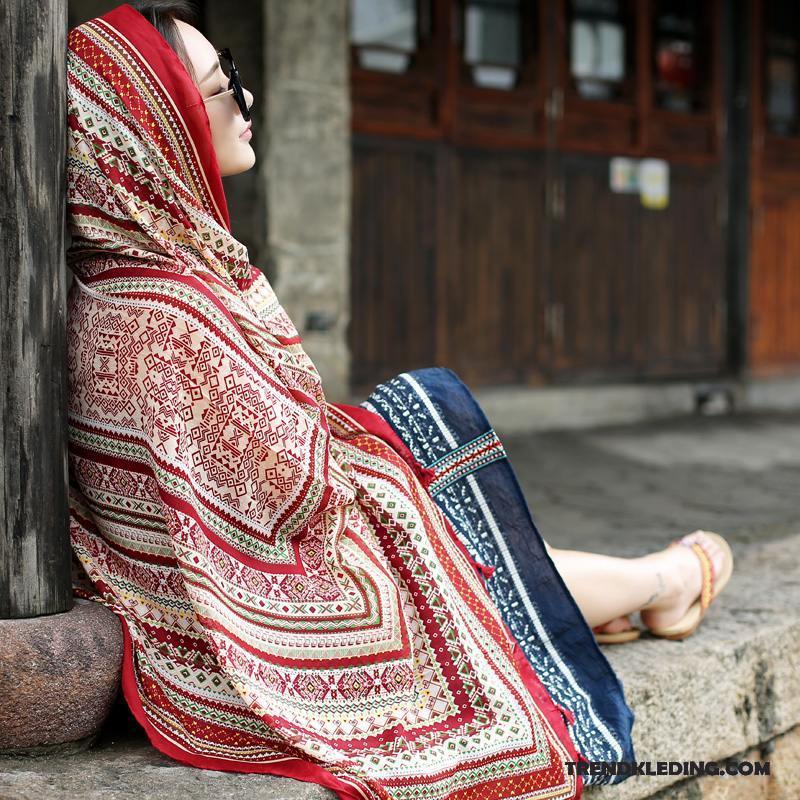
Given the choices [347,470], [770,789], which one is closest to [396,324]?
[770,789]

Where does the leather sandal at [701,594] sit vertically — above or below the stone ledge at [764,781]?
above

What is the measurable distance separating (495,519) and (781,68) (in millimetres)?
6781

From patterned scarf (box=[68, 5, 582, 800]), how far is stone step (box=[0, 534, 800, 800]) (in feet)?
0.26

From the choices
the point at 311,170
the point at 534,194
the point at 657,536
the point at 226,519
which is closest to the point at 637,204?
the point at 534,194

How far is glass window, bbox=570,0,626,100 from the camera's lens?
6867 millimetres

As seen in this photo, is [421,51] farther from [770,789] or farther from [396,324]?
[770,789]

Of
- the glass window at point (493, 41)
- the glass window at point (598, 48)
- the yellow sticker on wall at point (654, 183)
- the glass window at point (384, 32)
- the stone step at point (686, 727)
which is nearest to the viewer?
the stone step at point (686, 727)

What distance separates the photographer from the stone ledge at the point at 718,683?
2.33m

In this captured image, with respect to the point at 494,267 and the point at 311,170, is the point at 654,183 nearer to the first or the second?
the point at 494,267

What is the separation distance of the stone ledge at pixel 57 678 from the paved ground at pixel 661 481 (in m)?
1.93

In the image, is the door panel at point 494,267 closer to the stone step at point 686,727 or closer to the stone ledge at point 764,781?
the stone step at point 686,727

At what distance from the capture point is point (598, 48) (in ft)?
22.9

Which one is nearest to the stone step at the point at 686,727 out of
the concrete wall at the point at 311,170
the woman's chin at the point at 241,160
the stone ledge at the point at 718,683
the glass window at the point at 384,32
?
the stone ledge at the point at 718,683

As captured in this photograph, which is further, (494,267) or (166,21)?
(494,267)
